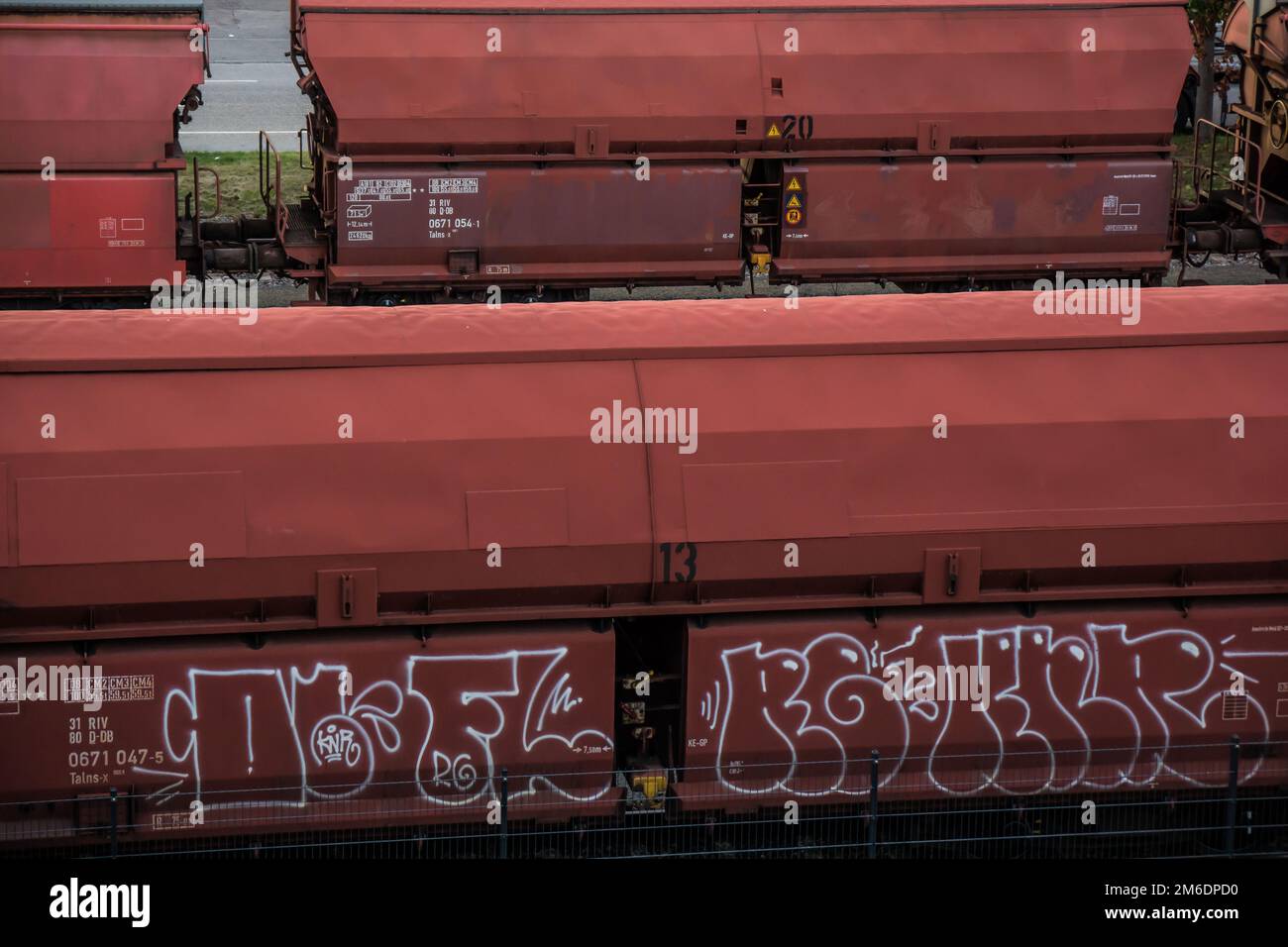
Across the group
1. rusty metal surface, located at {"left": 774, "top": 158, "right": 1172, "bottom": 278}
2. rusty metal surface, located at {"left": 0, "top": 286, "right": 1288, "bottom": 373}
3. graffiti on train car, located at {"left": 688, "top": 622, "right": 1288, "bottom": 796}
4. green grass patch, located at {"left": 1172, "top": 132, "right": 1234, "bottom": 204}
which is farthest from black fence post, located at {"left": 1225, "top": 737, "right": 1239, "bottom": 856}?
green grass patch, located at {"left": 1172, "top": 132, "right": 1234, "bottom": 204}

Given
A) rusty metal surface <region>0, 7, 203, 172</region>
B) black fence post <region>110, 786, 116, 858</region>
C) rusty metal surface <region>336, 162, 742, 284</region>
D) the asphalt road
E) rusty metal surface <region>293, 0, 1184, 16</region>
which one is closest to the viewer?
black fence post <region>110, 786, 116, 858</region>

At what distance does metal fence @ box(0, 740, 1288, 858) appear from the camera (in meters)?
11.6

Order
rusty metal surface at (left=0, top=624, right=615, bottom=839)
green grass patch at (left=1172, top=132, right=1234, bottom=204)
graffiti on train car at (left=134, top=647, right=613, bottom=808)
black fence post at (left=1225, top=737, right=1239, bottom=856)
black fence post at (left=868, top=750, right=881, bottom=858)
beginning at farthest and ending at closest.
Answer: green grass patch at (left=1172, top=132, right=1234, bottom=204) < black fence post at (left=1225, top=737, right=1239, bottom=856) < black fence post at (left=868, top=750, right=881, bottom=858) < graffiti on train car at (left=134, top=647, right=613, bottom=808) < rusty metal surface at (left=0, top=624, right=615, bottom=839)

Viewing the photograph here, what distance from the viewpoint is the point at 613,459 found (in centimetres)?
Result: 1196

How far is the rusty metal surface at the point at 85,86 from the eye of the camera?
875 inches

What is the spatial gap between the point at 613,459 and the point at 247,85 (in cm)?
2626

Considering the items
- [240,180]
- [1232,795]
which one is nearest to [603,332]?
[1232,795]

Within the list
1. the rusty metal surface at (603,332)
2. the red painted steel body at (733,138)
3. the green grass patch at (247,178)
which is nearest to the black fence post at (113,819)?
the rusty metal surface at (603,332)

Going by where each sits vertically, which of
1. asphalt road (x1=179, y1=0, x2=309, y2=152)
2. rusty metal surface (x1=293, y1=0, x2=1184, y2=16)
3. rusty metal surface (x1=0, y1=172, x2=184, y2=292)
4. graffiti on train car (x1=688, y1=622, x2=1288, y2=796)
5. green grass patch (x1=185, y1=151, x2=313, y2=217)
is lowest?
graffiti on train car (x1=688, y1=622, x2=1288, y2=796)

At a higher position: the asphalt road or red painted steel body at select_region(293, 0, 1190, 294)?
the asphalt road

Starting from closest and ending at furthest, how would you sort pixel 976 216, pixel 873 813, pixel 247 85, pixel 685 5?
1. pixel 873 813
2. pixel 685 5
3. pixel 976 216
4. pixel 247 85

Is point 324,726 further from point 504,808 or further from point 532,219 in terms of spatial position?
point 532,219

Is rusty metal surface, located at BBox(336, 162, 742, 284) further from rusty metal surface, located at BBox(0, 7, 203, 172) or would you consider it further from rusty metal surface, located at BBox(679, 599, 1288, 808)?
rusty metal surface, located at BBox(679, 599, 1288, 808)

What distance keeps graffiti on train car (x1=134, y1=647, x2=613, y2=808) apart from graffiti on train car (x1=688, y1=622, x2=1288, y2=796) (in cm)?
90
